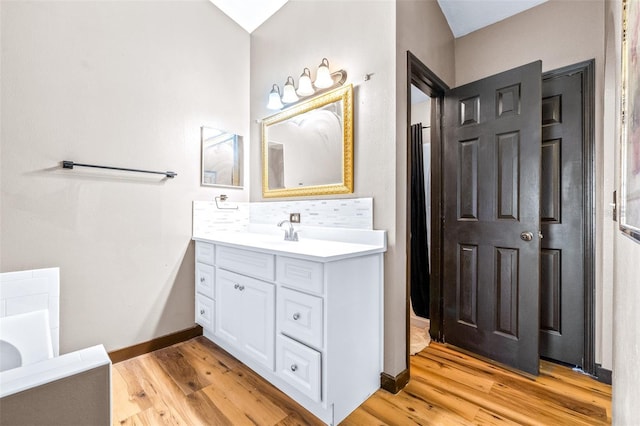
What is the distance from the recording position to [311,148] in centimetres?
211

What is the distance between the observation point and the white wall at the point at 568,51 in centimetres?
165

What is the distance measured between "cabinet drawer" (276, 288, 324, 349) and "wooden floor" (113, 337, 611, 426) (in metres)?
0.42

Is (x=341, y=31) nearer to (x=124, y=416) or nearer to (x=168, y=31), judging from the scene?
(x=168, y=31)

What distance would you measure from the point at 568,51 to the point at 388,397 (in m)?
2.43

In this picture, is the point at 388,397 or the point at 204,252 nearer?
the point at 388,397

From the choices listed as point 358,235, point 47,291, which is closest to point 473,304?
point 358,235

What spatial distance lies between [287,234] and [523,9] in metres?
2.30

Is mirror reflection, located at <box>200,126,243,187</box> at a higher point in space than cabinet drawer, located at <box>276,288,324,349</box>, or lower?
higher

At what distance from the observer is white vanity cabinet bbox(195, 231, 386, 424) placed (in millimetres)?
1300

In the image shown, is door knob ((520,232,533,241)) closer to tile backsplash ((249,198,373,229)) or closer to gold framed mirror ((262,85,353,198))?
tile backsplash ((249,198,373,229))

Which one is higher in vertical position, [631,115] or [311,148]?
[311,148]

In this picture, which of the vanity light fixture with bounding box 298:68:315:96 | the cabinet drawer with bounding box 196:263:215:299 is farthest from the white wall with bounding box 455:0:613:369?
the cabinet drawer with bounding box 196:263:215:299

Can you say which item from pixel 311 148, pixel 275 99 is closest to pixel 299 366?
pixel 311 148

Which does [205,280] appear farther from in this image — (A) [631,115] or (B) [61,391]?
(A) [631,115]
